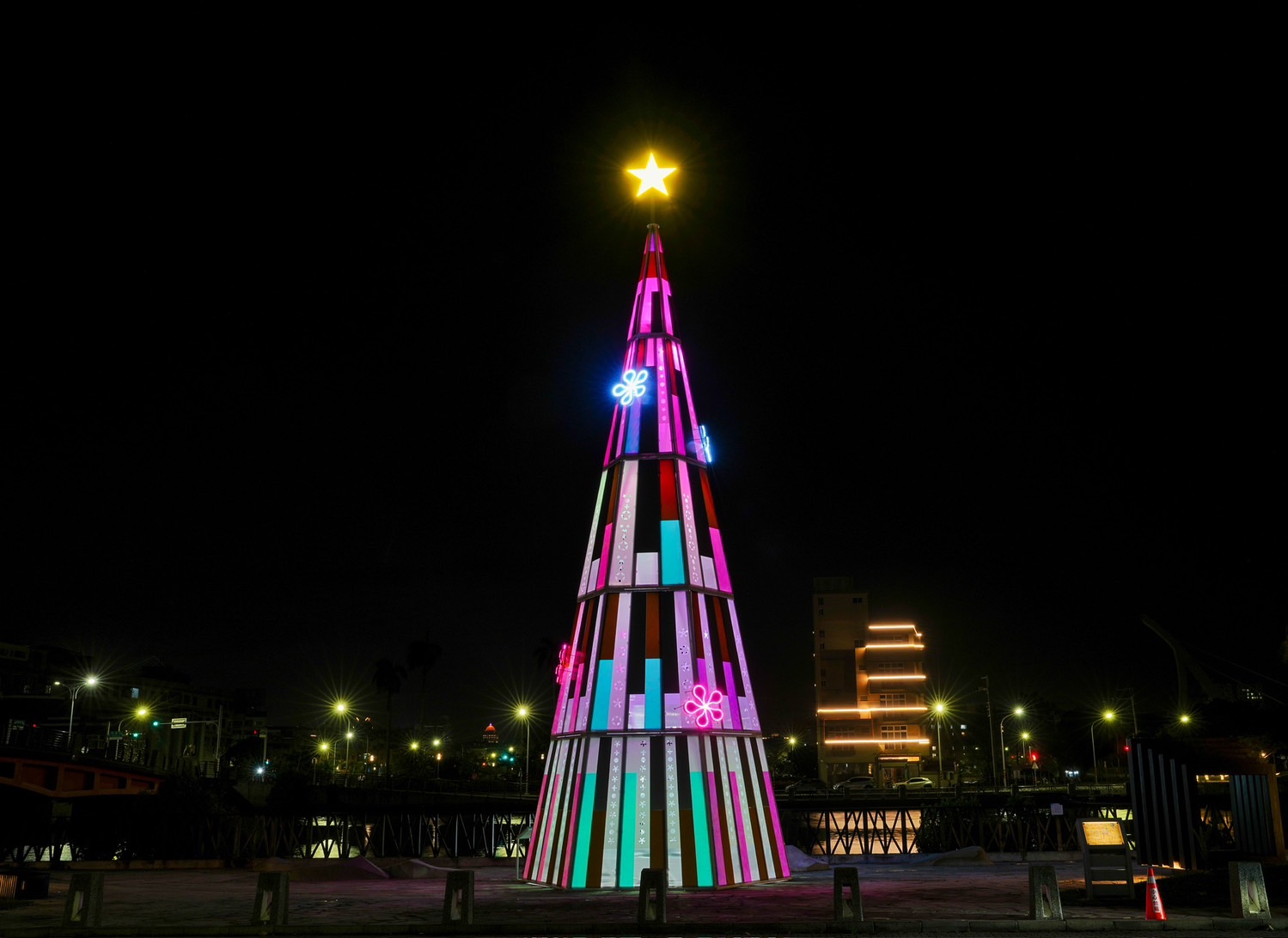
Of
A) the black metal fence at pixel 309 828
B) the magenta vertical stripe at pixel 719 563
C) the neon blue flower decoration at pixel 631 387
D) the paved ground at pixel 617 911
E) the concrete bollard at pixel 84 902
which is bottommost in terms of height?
the black metal fence at pixel 309 828

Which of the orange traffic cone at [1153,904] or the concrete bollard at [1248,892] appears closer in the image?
the orange traffic cone at [1153,904]

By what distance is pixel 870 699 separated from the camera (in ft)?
413

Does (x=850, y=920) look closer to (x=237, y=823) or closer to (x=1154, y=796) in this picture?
(x=1154, y=796)

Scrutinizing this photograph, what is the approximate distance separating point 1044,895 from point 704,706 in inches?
343

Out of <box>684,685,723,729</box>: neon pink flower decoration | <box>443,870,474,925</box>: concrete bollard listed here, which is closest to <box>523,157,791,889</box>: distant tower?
<box>684,685,723,729</box>: neon pink flower decoration

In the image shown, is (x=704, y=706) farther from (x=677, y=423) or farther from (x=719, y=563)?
(x=677, y=423)

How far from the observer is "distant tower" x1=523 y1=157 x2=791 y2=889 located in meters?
22.2

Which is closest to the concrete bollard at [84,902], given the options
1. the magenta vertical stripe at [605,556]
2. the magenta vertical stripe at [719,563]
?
the magenta vertical stripe at [605,556]

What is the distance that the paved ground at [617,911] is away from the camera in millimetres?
15680

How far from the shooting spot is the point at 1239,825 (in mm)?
24812

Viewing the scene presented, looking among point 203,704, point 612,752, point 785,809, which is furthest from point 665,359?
point 203,704

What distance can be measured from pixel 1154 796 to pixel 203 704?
140169 millimetres

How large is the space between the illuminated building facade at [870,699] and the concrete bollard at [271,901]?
367 feet

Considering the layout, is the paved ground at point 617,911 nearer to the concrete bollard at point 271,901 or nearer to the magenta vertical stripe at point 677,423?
the concrete bollard at point 271,901
